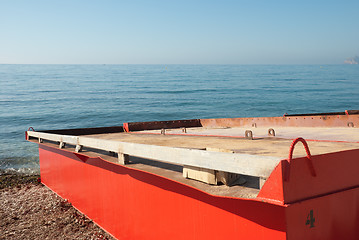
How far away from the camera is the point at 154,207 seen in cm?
564

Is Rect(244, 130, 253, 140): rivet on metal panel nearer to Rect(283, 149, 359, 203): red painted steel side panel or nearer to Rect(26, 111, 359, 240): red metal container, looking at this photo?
Rect(26, 111, 359, 240): red metal container

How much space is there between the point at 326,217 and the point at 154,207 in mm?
2957

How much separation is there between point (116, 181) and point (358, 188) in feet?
15.2

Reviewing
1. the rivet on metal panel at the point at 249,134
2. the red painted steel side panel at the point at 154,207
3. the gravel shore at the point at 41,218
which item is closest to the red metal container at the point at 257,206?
the red painted steel side panel at the point at 154,207

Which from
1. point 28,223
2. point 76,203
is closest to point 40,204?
point 28,223

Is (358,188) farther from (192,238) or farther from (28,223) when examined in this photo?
(28,223)

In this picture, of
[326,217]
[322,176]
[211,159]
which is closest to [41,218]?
[211,159]

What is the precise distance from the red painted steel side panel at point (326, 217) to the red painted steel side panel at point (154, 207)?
0.15 metres

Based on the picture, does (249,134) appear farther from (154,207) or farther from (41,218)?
(41,218)

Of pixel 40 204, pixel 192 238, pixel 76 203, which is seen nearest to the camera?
pixel 192 238

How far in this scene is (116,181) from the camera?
6840 millimetres

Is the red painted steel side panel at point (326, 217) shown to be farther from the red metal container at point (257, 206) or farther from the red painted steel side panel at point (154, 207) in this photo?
the red painted steel side panel at point (154, 207)

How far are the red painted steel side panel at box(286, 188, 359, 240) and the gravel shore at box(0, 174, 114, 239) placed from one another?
5.41 meters

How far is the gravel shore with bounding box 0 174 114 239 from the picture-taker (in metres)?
8.63
